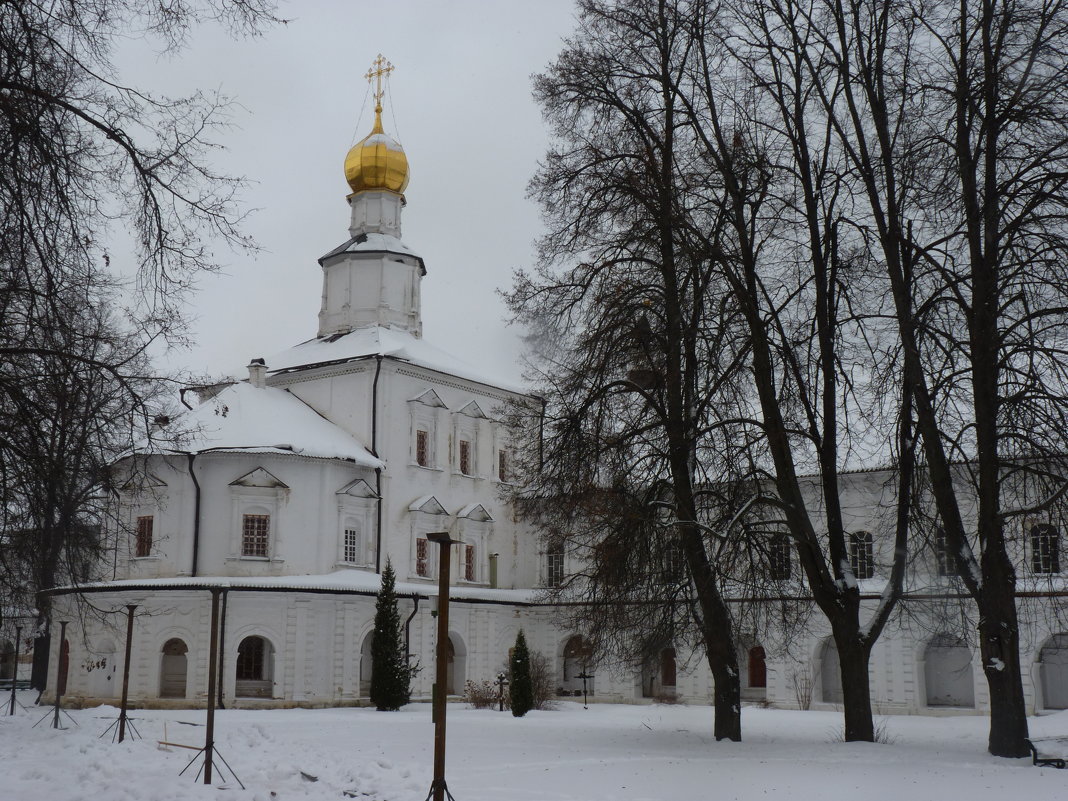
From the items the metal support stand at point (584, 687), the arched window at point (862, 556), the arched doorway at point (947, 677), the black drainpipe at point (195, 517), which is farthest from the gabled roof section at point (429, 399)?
the arched doorway at point (947, 677)

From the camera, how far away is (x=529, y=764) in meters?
16.0

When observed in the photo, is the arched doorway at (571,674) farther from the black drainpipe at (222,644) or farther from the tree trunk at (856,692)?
the tree trunk at (856,692)

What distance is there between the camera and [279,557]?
33.3m

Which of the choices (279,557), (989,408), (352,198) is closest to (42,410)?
(989,408)

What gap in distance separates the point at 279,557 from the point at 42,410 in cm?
2360

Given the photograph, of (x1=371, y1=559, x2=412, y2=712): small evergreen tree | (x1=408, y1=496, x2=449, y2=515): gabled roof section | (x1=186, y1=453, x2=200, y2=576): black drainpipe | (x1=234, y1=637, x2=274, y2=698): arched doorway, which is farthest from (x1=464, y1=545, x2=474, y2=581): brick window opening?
(x1=186, y1=453, x2=200, y2=576): black drainpipe

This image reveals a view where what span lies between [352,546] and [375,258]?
10.6 metres

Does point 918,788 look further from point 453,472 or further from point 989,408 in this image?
point 453,472

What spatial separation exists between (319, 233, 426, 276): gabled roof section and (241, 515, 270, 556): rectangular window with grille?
10.7 m

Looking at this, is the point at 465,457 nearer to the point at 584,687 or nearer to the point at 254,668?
the point at 584,687

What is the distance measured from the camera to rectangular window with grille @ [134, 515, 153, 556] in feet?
108

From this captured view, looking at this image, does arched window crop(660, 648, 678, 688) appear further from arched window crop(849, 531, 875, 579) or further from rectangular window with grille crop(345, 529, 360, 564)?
rectangular window with grille crop(345, 529, 360, 564)

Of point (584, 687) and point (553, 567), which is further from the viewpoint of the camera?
point (553, 567)

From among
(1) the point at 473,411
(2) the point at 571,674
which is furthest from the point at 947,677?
(1) the point at 473,411
